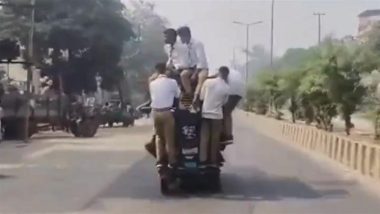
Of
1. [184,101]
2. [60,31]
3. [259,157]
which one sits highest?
[60,31]

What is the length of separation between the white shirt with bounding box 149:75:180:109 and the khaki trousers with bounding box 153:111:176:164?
0.13 m

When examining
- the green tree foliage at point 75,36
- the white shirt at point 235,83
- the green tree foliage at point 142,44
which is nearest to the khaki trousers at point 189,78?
the white shirt at point 235,83

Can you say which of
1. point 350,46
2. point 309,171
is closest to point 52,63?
point 350,46

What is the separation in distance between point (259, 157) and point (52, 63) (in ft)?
104

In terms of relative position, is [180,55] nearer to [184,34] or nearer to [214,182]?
[184,34]

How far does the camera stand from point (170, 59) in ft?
54.2

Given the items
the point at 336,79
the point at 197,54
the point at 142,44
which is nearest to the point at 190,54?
the point at 197,54

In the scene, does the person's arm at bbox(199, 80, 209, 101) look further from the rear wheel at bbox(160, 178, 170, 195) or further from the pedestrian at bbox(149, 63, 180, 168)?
the rear wheel at bbox(160, 178, 170, 195)

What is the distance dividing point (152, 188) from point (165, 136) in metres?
1.51

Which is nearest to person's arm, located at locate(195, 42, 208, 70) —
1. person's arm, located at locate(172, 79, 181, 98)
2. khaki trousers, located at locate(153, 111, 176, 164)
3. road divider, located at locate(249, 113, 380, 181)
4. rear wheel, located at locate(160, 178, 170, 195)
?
person's arm, located at locate(172, 79, 181, 98)

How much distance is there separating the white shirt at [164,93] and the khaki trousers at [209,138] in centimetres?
66

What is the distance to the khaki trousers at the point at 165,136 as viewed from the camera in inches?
605

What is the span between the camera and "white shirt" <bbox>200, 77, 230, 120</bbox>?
15531mm

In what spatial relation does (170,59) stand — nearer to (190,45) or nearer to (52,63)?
(190,45)
